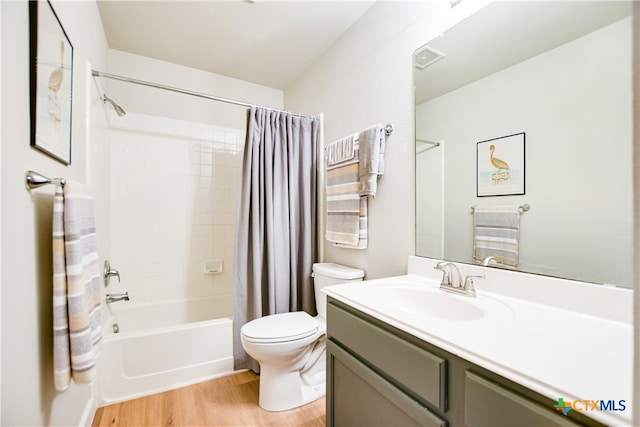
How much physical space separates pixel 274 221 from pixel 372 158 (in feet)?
2.85

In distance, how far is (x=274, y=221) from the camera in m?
1.99

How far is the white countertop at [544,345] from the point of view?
474 mm

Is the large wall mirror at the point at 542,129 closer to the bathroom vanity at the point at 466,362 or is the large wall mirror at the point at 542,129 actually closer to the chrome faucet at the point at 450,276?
the chrome faucet at the point at 450,276

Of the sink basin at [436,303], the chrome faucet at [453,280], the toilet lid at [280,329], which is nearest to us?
the sink basin at [436,303]

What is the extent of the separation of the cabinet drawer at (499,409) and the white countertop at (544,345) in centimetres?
4

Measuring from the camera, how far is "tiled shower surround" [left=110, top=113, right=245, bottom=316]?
7.23 feet

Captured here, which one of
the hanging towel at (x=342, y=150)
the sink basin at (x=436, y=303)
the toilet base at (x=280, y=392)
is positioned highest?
the hanging towel at (x=342, y=150)

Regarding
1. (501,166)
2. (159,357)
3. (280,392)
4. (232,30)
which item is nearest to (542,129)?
(501,166)

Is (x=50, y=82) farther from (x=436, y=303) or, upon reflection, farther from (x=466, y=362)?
(x=436, y=303)

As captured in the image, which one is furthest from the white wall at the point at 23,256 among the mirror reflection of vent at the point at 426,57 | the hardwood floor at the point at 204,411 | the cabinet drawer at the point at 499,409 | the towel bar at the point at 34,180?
the mirror reflection of vent at the point at 426,57

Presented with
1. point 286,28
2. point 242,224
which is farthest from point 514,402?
point 286,28

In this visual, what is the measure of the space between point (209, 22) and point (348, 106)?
110 centimetres

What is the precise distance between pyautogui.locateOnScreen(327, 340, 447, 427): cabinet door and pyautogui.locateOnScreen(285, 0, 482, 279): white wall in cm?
61

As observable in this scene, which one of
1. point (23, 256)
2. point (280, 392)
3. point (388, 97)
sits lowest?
point (280, 392)
